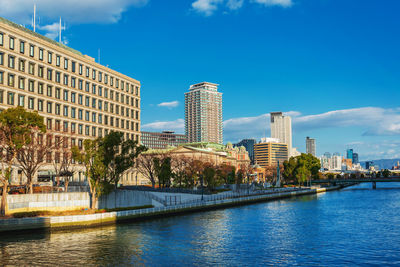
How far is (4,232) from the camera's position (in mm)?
55875

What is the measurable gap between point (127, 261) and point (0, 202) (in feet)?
102

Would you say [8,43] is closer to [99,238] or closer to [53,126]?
[53,126]

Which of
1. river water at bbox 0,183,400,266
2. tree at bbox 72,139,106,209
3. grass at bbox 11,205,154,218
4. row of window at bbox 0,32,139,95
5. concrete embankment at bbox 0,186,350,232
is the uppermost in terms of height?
row of window at bbox 0,32,139,95

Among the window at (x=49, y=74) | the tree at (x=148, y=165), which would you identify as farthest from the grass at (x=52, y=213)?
the window at (x=49, y=74)

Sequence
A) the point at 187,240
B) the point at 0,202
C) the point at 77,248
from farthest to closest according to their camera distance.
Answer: the point at 0,202 → the point at 187,240 → the point at 77,248

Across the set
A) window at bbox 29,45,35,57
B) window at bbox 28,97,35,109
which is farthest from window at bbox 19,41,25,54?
window at bbox 28,97,35,109

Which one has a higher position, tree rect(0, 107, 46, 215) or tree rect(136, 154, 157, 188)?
tree rect(0, 107, 46, 215)

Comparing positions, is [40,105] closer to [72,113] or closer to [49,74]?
[49,74]

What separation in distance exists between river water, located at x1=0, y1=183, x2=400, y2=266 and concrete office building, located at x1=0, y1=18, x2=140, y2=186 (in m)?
41.0

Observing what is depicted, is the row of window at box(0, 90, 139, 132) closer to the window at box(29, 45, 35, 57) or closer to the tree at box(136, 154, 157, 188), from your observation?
the window at box(29, 45, 35, 57)

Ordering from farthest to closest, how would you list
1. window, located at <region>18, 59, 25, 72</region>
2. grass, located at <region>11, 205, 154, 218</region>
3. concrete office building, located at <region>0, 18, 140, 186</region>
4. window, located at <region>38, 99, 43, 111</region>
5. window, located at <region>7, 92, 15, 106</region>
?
1. window, located at <region>38, 99, 43, 111</region>
2. window, located at <region>18, 59, 25, 72</region>
3. concrete office building, located at <region>0, 18, 140, 186</region>
4. window, located at <region>7, 92, 15, 106</region>
5. grass, located at <region>11, 205, 154, 218</region>

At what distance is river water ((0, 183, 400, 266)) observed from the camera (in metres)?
41.8

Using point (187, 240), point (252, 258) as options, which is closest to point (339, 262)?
point (252, 258)

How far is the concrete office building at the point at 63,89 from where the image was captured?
103m
